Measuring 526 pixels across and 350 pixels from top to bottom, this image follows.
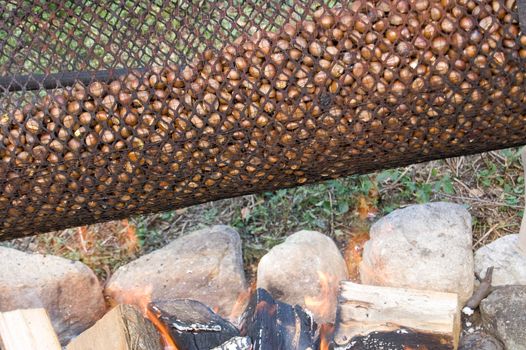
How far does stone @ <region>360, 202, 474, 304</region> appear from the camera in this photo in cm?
190

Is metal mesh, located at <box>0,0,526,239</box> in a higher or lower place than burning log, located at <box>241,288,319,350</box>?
higher

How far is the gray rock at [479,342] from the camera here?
1789 millimetres

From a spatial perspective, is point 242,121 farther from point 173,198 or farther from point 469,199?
point 469,199

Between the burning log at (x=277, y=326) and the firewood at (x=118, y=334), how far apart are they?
253mm

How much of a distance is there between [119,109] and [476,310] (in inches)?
44.0

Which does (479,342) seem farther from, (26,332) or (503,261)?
(26,332)

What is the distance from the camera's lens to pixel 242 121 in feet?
4.63

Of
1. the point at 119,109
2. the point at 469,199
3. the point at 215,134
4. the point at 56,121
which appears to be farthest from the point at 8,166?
the point at 469,199

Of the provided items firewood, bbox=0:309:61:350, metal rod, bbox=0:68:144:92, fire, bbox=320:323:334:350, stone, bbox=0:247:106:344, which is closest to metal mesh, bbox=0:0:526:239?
metal rod, bbox=0:68:144:92

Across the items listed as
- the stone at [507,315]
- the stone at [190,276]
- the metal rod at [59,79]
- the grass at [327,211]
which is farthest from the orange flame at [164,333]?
the stone at [507,315]

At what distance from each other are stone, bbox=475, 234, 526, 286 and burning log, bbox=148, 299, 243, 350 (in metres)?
0.74

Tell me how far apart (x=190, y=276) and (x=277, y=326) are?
461 mm

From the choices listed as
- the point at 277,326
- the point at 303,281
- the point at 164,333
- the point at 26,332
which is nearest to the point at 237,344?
the point at 277,326

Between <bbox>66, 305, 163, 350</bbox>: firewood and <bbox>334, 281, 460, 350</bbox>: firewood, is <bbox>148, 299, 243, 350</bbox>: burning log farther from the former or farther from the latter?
<bbox>334, 281, 460, 350</bbox>: firewood
